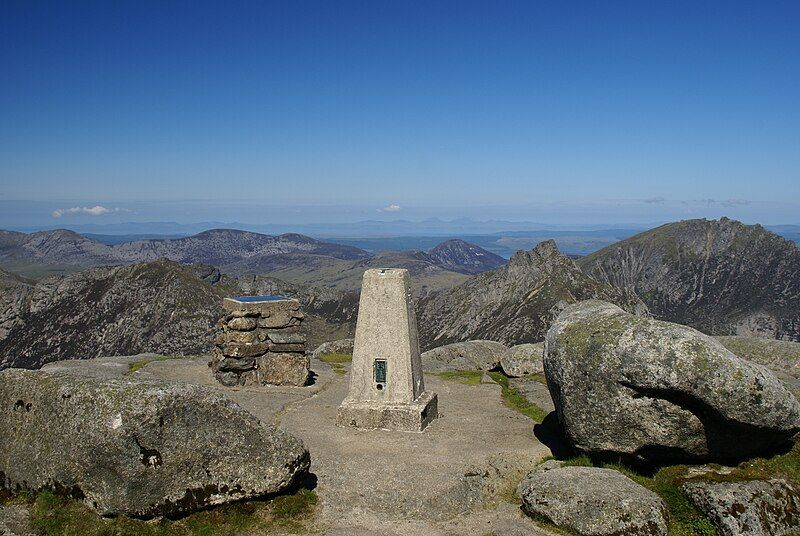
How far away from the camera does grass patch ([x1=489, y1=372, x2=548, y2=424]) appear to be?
22781 millimetres

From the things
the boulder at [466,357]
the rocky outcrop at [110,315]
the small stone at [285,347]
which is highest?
the small stone at [285,347]

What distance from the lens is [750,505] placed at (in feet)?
41.2

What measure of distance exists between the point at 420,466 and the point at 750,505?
796 centimetres

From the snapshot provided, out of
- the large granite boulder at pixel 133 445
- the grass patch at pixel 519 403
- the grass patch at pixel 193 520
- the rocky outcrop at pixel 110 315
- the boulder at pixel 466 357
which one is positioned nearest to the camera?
the grass patch at pixel 193 520

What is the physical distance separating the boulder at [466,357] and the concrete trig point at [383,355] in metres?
13.4

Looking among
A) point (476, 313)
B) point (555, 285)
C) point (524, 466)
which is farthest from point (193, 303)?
point (524, 466)

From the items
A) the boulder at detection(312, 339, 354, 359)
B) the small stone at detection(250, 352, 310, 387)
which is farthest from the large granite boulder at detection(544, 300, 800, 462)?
the boulder at detection(312, 339, 354, 359)

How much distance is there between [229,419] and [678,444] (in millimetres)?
10358

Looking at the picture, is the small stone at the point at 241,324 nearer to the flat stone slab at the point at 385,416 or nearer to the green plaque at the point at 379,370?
the flat stone slab at the point at 385,416

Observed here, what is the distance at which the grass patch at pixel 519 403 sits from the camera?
22781 mm

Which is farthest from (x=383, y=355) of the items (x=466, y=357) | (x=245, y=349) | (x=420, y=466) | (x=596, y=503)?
(x=466, y=357)

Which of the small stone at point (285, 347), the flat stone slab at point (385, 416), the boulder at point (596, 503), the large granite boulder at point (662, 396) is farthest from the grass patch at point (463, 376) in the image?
the boulder at point (596, 503)

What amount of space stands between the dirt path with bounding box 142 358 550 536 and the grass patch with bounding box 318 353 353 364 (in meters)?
11.9

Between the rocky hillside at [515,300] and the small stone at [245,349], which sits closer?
the small stone at [245,349]
